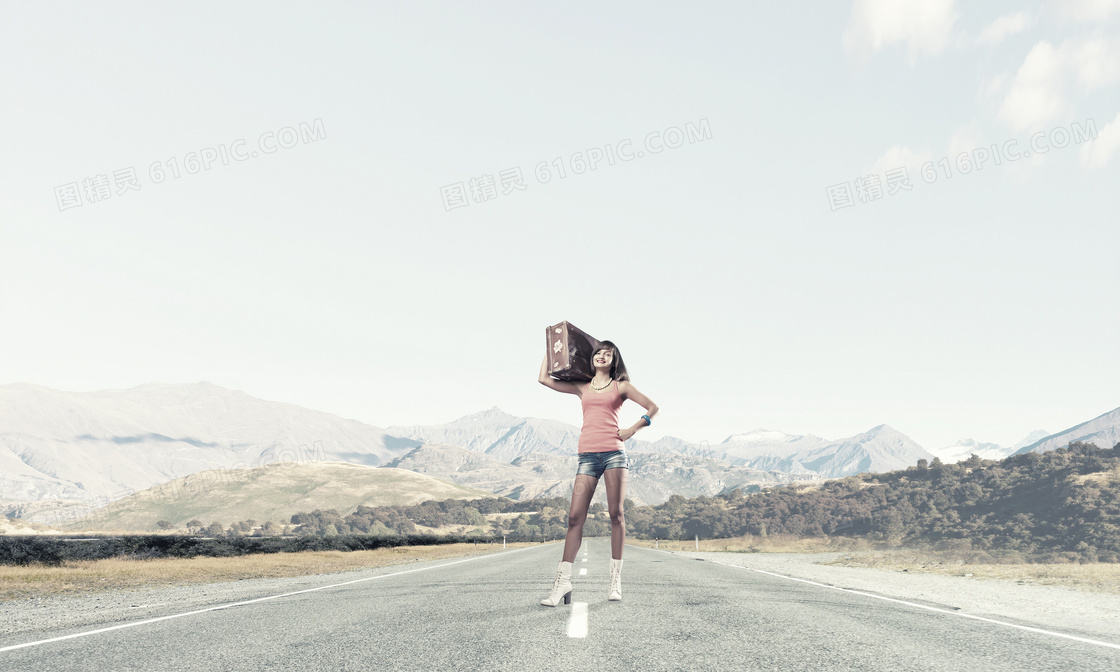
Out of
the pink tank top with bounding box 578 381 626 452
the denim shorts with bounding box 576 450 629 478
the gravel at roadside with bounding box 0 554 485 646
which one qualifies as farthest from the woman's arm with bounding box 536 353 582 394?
the gravel at roadside with bounding box 0 554 485 646

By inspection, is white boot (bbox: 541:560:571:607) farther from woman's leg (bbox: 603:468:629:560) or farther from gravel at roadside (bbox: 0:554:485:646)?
gravel at roadside (bbox: 0:554:485:646)

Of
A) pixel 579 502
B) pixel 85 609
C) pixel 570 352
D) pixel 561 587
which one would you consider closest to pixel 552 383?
pixel 570 352

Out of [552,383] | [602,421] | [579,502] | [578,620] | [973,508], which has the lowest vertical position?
[973,508]

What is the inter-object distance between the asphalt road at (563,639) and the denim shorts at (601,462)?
4.92ft

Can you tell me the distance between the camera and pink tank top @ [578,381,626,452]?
6.71 metres

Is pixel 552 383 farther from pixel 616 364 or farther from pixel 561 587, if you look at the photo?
pixel 561 587

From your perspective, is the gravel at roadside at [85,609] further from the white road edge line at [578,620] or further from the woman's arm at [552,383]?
the woman's arm at [552,383]

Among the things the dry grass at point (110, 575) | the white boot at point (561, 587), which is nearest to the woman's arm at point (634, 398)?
the white boot at point (561, 587)

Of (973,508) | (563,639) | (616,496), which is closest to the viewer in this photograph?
(563,639)

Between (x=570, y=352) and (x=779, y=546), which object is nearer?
(x=570, y=352)

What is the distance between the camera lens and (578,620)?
7.05 m

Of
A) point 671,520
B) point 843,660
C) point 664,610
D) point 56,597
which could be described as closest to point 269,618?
point 664,610

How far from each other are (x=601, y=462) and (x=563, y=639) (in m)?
1.66

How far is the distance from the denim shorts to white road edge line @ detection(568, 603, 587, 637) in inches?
57.4
